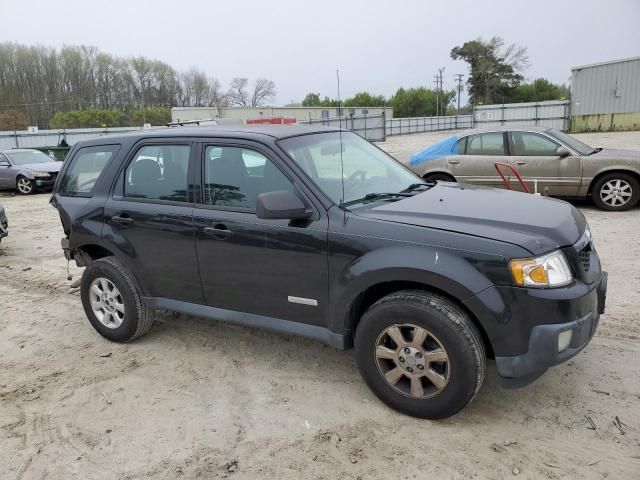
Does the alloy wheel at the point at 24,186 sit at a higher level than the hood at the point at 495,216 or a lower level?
lower

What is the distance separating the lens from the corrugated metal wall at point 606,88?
3203cm

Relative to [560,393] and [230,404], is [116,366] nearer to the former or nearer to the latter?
[230,404]

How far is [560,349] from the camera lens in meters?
2.86

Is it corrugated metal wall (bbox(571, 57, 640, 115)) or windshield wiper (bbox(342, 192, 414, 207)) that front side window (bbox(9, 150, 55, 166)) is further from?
corrugated metal wall (bbox(571, 57, 640, 115))

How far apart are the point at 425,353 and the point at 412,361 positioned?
0.36ft

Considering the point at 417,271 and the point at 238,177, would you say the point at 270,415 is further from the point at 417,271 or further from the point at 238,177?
the point at 238,177

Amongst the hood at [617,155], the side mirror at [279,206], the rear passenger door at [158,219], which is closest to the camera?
the side mirror at [279,206]

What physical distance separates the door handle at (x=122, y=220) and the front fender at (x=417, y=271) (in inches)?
76.0

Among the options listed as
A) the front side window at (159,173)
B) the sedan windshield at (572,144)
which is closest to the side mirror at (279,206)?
the front side window at (159,173)

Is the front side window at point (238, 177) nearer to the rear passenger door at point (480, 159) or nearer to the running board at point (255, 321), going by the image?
the running board at point (255, 321)

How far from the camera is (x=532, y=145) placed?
909 cm

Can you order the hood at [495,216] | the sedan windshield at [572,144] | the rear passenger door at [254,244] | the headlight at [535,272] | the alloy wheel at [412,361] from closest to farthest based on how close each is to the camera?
1. the headlight at [535,272]
2. the hood at [495,216]
3. the alloy wheel at [412,361]
4. the rear passenger door at [254,244]
5. the sedan windshield at [572,144]

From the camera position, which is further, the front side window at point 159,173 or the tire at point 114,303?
the tire at point 114,303

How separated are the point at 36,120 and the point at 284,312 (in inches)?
3331
